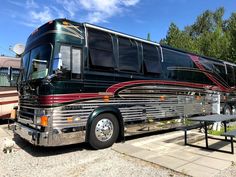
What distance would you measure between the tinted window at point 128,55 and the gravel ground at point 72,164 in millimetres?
2377

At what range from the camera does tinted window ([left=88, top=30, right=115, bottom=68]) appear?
700 centimetres

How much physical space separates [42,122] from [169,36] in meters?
21.2

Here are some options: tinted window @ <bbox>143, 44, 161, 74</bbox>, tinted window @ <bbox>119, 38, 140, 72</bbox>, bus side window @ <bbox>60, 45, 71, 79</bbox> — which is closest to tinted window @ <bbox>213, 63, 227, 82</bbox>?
tinted window @ <bbox>143, 44, 161, 74</bbox>

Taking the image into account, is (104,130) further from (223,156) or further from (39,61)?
(223,156)

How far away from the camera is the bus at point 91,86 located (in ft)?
20.5

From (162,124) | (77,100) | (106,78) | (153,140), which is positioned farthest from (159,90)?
(77,100)

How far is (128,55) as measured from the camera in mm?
8047

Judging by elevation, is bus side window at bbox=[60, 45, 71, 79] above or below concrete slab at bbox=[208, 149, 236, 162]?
above

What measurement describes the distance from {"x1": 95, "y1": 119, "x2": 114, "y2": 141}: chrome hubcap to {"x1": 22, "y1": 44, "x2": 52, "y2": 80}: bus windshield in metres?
1.87

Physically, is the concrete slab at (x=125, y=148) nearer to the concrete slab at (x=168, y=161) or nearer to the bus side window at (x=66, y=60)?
the concrete slab at (x=168, y=161)

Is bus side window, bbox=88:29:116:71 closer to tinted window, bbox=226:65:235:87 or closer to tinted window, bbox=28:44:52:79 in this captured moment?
tinted window, bbox=28:44:52:79

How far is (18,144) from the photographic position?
797cm

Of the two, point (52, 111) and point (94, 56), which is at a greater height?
point (94, 56)

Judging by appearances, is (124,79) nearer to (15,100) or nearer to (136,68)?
(136,68)
